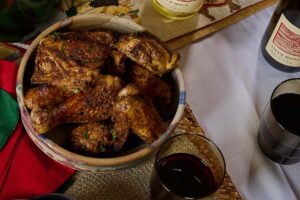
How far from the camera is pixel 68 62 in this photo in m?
0.61

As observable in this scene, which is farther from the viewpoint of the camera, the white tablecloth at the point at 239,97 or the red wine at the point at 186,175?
the white tablecloth at the point at 239,97

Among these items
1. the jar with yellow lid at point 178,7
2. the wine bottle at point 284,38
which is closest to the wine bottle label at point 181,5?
the jar with yellow lid at point 178,7

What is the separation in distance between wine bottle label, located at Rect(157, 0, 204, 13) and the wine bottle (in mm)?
139

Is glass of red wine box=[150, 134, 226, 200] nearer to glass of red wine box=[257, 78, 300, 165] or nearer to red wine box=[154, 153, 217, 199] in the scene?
red wine box=[154, 153, 217, 199]

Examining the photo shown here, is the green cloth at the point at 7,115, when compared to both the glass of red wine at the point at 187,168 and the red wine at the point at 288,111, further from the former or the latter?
the red wine at the point at 288,111

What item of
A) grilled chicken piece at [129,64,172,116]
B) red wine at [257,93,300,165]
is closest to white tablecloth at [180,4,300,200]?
red wine at [257,93,300,165]

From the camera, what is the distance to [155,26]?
2.71 ft

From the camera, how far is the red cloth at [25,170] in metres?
0.61

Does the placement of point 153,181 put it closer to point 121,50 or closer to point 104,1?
point 121,50

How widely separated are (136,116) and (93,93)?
71mm

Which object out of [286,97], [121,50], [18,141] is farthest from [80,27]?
[286,97]

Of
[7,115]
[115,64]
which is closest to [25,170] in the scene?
[7,115]

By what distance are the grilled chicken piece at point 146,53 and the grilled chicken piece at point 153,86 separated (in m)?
0.01

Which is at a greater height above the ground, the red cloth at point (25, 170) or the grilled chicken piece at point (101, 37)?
the grilled chicken piece at point (101, 37)
